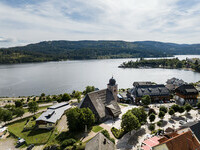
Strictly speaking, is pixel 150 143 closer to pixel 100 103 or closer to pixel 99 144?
pixel 99 144

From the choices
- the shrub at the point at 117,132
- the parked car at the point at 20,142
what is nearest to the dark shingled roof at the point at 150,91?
the shrub at the point at 117,132

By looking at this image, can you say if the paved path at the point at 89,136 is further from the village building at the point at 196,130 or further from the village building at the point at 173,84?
the village building at the point at 173,84

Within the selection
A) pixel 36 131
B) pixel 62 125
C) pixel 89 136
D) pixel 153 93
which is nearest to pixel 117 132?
pixel 89 136

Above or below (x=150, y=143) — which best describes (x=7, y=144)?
below

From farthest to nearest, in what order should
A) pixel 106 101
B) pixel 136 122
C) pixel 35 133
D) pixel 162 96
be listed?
pixel 162 96, pixel 106 101, pixel 35 133, pixel 136 122

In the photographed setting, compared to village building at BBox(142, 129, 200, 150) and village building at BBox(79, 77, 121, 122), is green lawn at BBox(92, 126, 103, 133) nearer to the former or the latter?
village building at BBox(79, 77, 121, 122)

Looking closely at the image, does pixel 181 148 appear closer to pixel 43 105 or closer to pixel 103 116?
pixel 103 116

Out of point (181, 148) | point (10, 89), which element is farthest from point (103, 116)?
point (10, 89)

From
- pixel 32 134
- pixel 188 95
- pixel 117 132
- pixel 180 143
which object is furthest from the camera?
pixel 188 95
